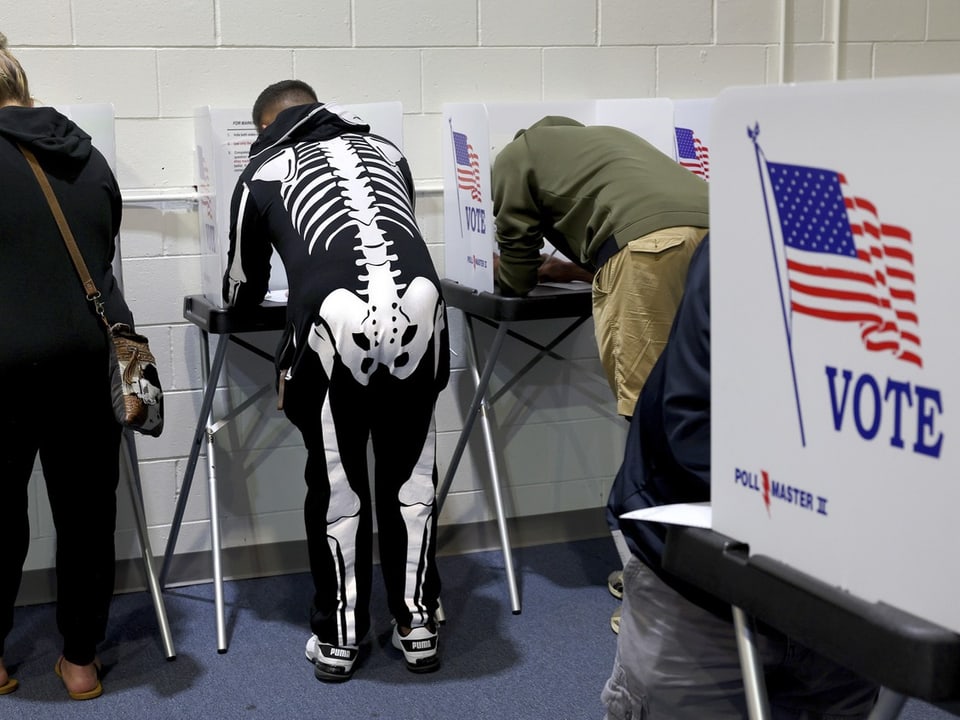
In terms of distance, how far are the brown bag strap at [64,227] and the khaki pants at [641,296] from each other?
1.02 metres

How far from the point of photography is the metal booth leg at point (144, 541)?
8.53 feet

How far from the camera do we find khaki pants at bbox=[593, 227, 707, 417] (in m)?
2.35

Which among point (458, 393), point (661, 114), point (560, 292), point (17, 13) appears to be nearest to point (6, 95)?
point (17, 13)

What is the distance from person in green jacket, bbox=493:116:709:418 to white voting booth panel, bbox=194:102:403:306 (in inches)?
16.5

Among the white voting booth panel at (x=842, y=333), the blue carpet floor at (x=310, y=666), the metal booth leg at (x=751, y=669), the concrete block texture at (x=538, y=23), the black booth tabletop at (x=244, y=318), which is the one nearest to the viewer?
the white voting booth panel at (x=842, y=333)

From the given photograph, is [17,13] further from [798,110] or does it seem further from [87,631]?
[798,110]

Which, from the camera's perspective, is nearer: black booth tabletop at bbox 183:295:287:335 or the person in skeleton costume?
the person in skeleton costume

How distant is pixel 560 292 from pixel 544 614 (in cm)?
77

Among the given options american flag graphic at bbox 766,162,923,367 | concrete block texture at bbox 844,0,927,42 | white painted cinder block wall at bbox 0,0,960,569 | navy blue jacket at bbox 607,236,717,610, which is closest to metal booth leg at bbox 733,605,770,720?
navy blue jacket at bbox 607,236,717,610

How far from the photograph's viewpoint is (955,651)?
75 cm

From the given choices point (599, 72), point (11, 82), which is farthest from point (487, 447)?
point (11, 82)

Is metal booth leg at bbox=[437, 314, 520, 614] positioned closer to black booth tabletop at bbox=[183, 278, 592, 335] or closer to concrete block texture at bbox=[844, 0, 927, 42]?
black booth tabletop at bbox=[183, 278, 592, 335]

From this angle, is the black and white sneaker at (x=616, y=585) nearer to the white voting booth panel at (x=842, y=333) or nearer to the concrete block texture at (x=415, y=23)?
the concrete block texture at (x=415, y=23)

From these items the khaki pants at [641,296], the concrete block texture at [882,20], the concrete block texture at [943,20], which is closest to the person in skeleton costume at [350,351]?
the khaki pants at [641,296]
